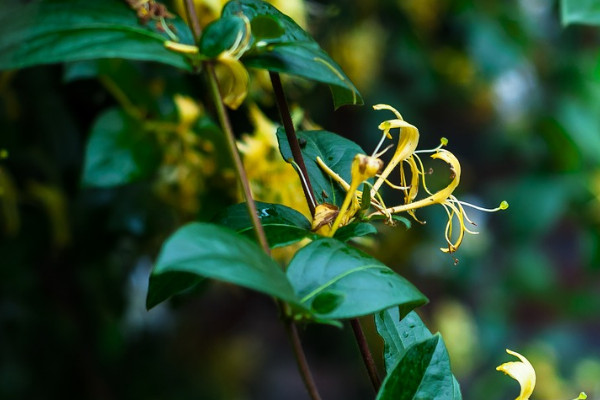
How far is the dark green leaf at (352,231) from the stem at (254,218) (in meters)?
0.04

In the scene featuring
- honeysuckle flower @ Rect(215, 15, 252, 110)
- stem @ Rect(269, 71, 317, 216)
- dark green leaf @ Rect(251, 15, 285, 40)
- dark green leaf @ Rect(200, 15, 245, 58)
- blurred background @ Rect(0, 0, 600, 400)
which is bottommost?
blurred background @ Rect(0, 0, 600, 400)

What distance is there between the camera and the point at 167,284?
0.29 metres

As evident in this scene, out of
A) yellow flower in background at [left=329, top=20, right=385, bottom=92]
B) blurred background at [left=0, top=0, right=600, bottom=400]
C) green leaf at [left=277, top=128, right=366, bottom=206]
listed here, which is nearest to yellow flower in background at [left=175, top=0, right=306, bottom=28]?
blurred background at [left=0, top=0, right=600, bottom=400]

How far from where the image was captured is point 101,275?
931 millimetres

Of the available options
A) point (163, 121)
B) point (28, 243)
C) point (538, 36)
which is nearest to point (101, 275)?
point (28, 243)

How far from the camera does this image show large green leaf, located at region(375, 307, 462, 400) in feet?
1.07

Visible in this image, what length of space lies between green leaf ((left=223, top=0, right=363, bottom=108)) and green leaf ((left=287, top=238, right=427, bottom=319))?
8 cm

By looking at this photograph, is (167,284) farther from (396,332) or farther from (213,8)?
(213,8)

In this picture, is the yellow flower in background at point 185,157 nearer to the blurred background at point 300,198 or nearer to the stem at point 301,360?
the blurred background at point 300,198

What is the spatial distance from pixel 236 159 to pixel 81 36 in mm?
101

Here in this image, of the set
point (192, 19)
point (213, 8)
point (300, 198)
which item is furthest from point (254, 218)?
point (213, 8)

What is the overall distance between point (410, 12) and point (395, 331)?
43.7 inches

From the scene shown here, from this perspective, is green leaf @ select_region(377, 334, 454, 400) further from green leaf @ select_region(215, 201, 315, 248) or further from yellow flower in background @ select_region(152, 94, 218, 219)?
yellow flower in background @ select_region(152, 94, 218, 219)

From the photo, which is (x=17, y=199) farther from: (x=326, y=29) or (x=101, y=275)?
(x=326, y=29)
